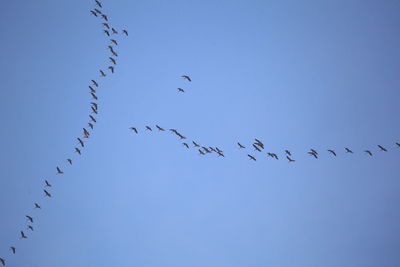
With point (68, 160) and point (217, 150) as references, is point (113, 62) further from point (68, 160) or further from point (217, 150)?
point (217, 150)

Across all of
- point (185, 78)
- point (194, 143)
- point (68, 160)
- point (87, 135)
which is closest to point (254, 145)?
point (194, 143)

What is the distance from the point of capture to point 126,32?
30031 mm

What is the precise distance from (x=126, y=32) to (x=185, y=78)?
17.9 ft

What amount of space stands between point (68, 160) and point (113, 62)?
784cm

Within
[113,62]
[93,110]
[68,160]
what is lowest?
[68,160]

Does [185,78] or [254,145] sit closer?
[254,145]

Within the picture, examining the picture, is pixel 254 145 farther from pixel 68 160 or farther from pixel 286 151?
pixel 68 160

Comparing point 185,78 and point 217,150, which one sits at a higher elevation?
point 185,78

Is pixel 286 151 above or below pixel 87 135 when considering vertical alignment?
above

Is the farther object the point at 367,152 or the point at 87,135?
the point at 367,152

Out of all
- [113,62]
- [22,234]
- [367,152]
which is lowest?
[22,234]

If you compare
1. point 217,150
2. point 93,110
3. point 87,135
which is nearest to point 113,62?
point 93,110

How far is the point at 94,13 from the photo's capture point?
1170 inches

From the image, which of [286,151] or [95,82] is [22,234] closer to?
[95,82]
